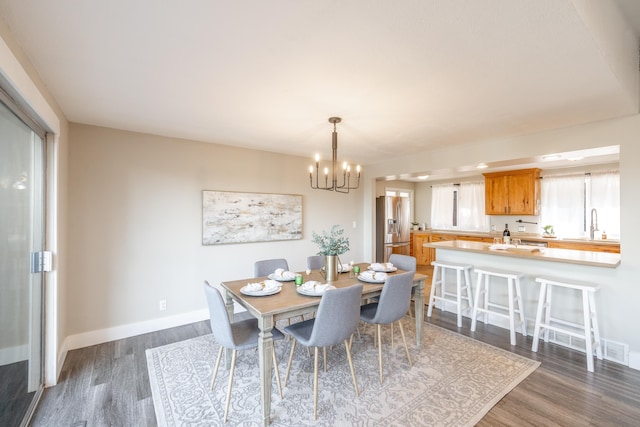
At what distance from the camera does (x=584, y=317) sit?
2.62 m

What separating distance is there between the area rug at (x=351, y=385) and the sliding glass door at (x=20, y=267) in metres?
0.80

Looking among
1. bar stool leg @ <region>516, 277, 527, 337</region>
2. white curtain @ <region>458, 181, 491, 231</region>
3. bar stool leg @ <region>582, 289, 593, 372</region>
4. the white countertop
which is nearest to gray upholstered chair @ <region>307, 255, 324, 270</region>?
the white countertop

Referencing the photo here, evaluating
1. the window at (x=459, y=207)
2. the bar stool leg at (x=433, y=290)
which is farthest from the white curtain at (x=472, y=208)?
the bar stool leg at (x=433, y=290)

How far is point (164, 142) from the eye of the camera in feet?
11.3

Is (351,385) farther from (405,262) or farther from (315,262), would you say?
(405,262)

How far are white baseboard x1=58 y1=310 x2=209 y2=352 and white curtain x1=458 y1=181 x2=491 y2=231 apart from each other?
6.17 m

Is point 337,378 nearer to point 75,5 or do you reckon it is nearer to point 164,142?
point 75,5

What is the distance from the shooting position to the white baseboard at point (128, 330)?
2945 millimetres

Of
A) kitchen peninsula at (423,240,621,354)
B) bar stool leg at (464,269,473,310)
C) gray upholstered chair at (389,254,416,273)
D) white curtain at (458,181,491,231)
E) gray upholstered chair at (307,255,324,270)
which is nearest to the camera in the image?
kitchen peninsula at (423,240,621,354)

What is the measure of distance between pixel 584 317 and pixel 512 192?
392cm

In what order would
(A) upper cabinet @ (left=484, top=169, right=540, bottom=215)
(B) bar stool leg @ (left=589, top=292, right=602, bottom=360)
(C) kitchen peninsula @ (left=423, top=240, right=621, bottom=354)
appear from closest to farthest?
(B) bar stool leg @ (left=589, top=292, right=602, bottom=360) → (C) kitchen peninsula @ (left=423, top=240, right=621, bottom=354) → (A) upper cabinet @ (left=484, top=169, right=540, bottom=215)

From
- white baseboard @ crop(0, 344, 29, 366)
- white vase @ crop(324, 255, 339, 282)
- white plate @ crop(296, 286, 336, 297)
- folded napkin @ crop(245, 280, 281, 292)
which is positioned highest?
white vase @ crop(324, 255, 339, 282)

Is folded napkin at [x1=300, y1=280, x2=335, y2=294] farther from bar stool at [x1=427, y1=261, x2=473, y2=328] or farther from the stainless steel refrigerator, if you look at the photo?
the stainless steel refrigerator

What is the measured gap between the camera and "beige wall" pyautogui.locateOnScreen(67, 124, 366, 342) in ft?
9.85
